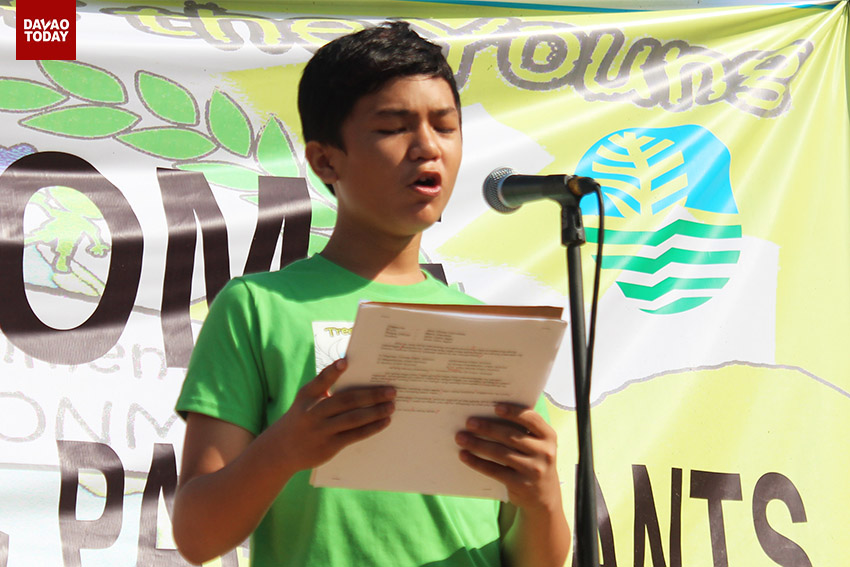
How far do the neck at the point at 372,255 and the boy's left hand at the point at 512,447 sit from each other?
329 mm

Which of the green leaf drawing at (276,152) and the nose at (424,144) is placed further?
the green leaf drawing at (276,152)

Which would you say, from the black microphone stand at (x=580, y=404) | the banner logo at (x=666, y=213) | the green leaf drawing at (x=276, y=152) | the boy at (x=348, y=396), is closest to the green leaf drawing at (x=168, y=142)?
the green leaf drawing at (x=276, y=152)

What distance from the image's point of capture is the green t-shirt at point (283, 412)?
1062 millimetres

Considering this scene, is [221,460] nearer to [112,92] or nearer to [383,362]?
[383,362]

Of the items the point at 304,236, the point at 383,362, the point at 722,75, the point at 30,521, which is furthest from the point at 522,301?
the point at 383,362

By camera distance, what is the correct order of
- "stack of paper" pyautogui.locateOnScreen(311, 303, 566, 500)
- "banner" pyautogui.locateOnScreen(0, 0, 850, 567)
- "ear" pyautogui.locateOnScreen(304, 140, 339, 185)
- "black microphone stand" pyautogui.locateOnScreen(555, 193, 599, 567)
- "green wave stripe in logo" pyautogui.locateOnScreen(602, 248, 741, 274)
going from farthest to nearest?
"green wave stripe in logo" pyautogui.locateOnScreen(602, 248, 741, 274)
"banner" pyautogui.locateOnScreen(0, 0, 850, 567)
"ear" pyautogui.locateOnScreen(304, 140, 339, 185)
"black microphone stand" pyautogui.locateOnScreen(555, 193, 599, 567)
"stack of paper" pyautogui.locateOnScreen(311, 303, 566, 500)

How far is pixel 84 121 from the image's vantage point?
2.02 meters

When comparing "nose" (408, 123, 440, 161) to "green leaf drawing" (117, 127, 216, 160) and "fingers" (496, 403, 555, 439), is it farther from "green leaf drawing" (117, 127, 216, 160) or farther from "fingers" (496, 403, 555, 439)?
"green leaf drawing" (117, 127, 216, 160)

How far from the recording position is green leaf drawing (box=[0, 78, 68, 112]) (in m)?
1.99

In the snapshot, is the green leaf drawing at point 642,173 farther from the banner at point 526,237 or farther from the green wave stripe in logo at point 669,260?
the green wave stripe in logo at point 669,260

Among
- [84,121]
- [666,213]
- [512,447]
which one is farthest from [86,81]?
[512,447]

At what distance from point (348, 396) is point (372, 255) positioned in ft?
1.23

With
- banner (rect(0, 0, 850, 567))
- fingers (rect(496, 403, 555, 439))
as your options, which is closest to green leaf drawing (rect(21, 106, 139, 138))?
banner (rect(0, 0, 850, 567))

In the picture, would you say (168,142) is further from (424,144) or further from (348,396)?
(348,396)
